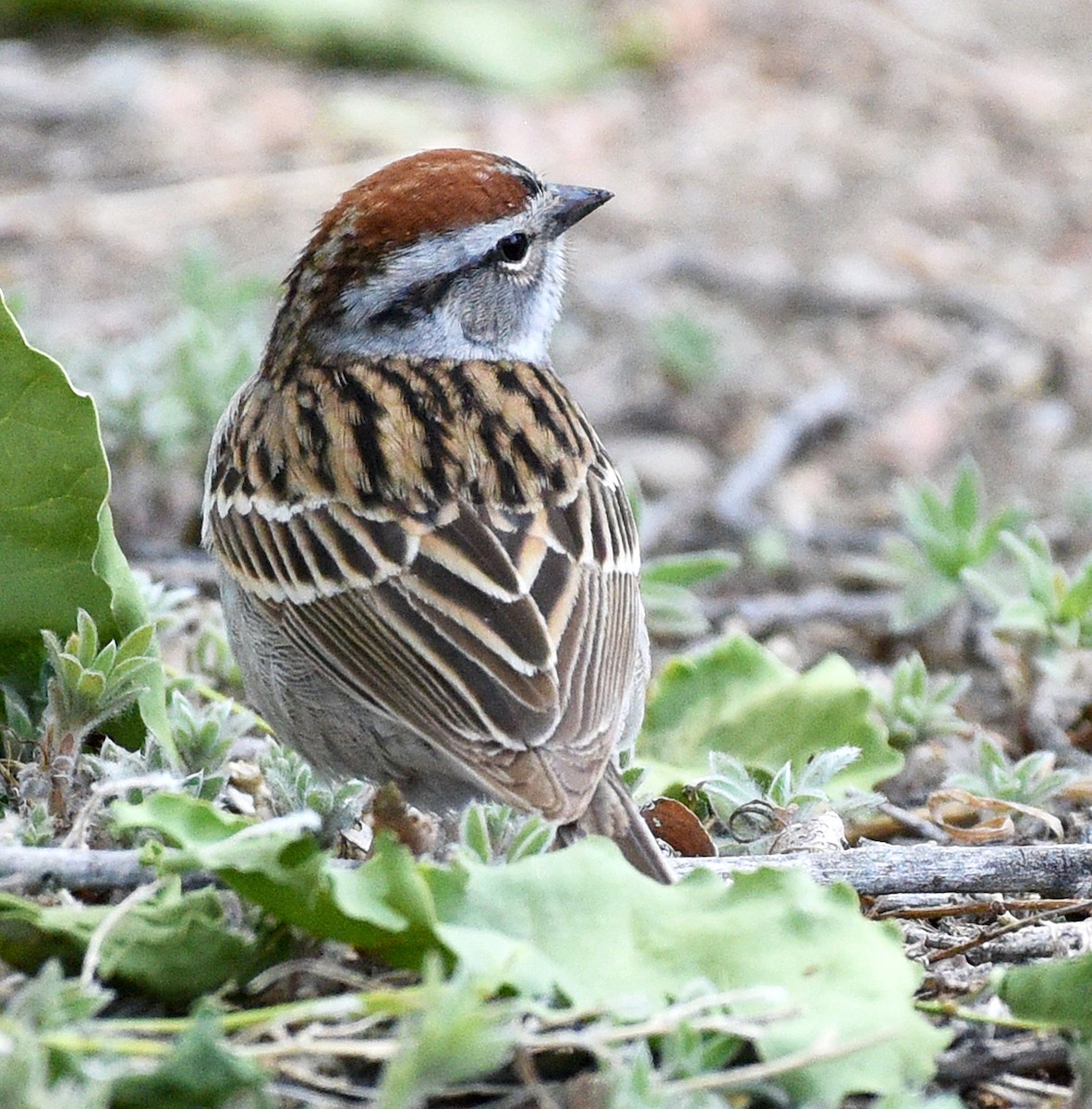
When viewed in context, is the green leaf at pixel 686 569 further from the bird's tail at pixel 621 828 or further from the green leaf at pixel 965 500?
the bird's tail at pixel 621 828

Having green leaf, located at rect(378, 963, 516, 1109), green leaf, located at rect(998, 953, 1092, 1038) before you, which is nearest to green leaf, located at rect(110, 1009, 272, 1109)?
green leaf, located at rect(378, 963, 516, 1109)

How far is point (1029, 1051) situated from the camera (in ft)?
10.3

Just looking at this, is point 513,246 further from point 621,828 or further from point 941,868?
point 941,868

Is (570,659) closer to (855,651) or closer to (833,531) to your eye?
(855,651)

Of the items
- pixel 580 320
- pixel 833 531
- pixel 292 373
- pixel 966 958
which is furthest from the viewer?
pixel 580 320

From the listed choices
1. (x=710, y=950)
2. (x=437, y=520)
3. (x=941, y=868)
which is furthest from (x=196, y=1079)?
(x=437, y=520)

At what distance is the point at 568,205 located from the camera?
17.0 feet

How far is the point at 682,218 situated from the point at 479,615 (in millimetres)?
5605

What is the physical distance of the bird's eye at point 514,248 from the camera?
502 cm

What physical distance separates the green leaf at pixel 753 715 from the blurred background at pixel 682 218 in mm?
1208

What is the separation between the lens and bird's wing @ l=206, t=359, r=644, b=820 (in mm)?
3711

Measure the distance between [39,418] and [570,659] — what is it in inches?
46.5

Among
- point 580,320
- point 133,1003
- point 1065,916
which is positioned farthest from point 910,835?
point 580,320

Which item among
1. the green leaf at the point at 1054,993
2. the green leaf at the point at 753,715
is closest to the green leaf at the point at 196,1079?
the green leaf at the point at 1054,993
